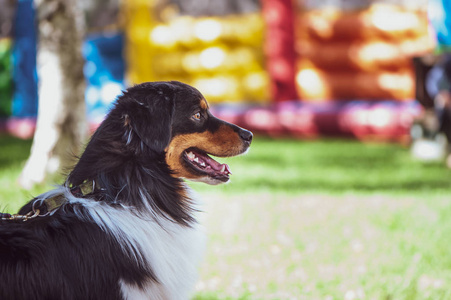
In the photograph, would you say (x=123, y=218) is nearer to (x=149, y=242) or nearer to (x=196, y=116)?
(x=149, y=242)

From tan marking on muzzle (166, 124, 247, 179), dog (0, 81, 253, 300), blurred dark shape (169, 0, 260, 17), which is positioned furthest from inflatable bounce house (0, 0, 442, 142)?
dog (0, 81, 253, 300)

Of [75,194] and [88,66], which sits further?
[88,66]

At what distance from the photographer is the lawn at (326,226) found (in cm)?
382

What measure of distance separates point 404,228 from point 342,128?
4.80 metres

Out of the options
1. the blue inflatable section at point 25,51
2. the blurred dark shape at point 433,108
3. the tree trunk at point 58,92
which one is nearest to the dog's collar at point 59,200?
the tree trunk at point 58,92

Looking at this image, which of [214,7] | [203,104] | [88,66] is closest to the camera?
[203,104]

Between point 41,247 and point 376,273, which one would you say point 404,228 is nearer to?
point 376,273

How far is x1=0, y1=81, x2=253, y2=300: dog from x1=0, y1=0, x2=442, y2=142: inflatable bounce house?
685 centimetres

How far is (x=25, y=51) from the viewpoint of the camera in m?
11.8

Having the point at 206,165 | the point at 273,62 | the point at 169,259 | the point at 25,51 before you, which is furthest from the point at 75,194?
the point at 25,51

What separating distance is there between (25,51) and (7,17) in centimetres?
272

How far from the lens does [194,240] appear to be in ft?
8.82

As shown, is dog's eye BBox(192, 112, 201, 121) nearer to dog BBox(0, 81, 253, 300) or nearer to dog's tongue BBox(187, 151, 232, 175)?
dog BBox(0, 81, 253, 300)

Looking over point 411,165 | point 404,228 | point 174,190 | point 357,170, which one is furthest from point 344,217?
point 174,190
